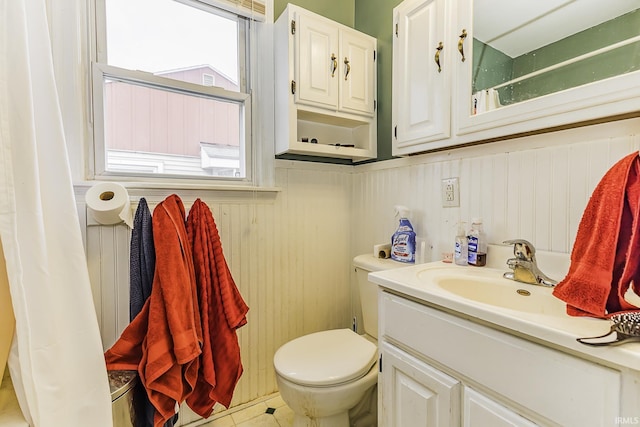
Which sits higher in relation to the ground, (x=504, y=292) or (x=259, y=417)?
(x=504, y=292)

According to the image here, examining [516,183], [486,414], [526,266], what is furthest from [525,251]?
[486,414]

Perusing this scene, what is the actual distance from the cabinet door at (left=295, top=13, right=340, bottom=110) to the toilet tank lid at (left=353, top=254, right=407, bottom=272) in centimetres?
81

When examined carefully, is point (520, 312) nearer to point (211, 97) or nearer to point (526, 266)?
point (526, 266)

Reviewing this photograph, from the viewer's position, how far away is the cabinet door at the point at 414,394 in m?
0.76

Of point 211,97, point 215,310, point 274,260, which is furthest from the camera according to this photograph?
point 274,260

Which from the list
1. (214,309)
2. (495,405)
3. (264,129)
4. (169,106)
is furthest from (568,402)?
(169,106)

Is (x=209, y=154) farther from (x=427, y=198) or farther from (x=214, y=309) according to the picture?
(x=427, y=198)

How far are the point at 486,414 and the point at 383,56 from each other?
1.66 m

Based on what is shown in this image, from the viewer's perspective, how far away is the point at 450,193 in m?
1.27

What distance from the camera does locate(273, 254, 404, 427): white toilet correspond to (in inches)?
42.4

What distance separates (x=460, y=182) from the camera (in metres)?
1.24

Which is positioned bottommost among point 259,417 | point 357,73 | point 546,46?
point 259,417

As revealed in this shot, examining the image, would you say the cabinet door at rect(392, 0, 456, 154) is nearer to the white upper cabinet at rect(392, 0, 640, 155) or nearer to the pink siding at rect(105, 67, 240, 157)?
the white upper cabinet at rect(392, 0, 640, 155)

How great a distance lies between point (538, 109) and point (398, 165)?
2.28ft
